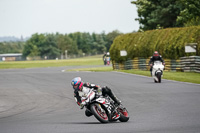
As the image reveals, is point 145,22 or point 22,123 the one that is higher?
point 145,22

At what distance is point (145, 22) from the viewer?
59.3m

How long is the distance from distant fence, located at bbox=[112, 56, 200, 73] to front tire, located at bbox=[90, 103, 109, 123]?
2065 centimetres

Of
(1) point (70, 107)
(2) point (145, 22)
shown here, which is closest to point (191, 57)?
(1) point (70, 107)

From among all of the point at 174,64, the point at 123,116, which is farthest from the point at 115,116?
the point at 174,64

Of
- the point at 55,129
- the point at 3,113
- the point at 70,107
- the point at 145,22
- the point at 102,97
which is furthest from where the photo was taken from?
the point at 145,22

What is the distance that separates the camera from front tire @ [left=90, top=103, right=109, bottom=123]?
9352 mm

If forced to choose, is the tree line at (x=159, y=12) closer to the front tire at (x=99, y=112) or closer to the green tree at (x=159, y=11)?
the green tree at (x=159, y=11)

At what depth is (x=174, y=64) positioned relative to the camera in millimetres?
33750

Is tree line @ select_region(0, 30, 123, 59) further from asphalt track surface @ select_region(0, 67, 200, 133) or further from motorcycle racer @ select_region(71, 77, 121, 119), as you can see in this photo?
motorcycle racer @ select_region(71, 77, 121, 119)

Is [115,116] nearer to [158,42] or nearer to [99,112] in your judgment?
[99,112]

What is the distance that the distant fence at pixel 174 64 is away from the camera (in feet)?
98.4

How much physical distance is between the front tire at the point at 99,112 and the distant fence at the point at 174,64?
67.8ft

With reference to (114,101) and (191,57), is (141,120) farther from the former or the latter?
(191,57)

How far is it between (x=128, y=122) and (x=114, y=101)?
600 mm
